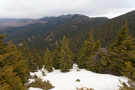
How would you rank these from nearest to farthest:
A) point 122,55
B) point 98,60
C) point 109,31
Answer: point 122,55, point 98,60, point 109,31

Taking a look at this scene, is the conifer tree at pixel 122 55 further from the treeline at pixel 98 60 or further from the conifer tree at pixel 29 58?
the conifer tree at pixel 29 58

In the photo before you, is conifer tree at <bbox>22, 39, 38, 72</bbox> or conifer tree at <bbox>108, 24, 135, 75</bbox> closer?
conifer tree at <bbox>108, 24, 135, 75</bbox>

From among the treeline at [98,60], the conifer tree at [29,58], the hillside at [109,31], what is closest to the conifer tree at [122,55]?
the treeline at [98,60]

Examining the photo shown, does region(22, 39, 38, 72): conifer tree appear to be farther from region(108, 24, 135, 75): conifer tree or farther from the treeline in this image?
region(108, 24, 135, 75): conifer tree

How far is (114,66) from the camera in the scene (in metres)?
12.3

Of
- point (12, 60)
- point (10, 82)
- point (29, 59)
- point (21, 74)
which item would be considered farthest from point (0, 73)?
point (29, 59)

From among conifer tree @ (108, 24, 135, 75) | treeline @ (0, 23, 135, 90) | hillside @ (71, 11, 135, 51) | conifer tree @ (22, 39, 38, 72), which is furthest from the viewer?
hillside @ (71, 11, 135, 51)

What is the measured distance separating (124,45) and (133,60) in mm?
2395

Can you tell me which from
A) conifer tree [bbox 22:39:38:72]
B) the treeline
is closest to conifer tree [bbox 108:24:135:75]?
the treeline

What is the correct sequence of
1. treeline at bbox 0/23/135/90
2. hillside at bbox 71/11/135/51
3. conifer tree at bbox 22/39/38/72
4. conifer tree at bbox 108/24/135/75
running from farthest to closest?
1. hillside at bbox 71/11/135/51
2. conifer tree at bbox 22/39/38/72
3. conifer tree at bbox 108/24/135/75
4. treeline at bbox 0/23/135/90

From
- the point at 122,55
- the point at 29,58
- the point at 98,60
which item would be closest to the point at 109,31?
the point at 98,60

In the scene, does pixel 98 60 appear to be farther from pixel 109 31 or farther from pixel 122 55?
pixel 109 31

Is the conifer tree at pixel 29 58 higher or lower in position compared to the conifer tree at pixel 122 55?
lower

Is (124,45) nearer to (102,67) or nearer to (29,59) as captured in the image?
(102,67)
